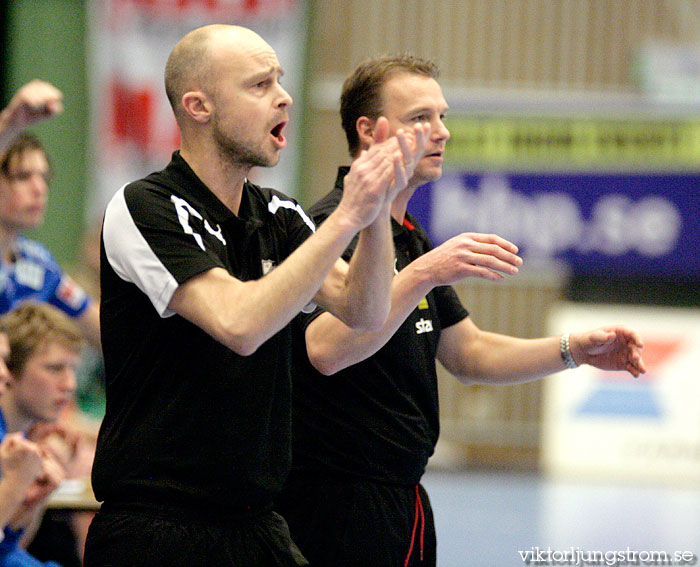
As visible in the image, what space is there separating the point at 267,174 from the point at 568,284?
3.05 m

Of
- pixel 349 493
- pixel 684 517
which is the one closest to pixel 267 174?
pixel 684 517

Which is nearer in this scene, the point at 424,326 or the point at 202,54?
the point at 202,54

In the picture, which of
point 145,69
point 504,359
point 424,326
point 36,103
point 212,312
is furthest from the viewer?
point 145,69

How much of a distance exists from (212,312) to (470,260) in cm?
80

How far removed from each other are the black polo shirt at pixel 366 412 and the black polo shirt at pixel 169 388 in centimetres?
66

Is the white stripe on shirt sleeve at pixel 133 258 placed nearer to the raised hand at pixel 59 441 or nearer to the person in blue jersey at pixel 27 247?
the raised hand at pixel 59 441

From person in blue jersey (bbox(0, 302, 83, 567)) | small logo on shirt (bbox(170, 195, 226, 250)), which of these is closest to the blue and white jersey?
person in blue jersey (bbox(0, 302, 83, 567))

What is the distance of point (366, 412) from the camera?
10.1 ft

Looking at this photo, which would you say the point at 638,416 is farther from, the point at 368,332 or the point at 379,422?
the point at 368,332

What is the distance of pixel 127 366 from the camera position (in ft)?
7.71

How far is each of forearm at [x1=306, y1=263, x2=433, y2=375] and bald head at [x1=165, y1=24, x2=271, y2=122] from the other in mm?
705

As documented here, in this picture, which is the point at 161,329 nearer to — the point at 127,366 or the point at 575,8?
the point at 127,366

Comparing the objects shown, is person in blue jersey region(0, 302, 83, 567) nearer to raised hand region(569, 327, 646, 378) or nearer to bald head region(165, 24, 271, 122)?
bald head region(165, 24, 271, 122)

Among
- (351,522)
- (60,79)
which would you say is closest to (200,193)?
(351,522)
